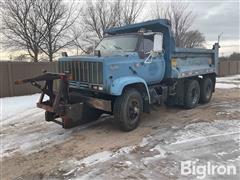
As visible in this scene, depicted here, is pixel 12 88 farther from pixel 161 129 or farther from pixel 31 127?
pixel 161 129

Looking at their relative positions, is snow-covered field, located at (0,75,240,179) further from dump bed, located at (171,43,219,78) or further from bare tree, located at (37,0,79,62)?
bare tree, located at (37,0,79,62)

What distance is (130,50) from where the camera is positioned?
25.3 feet

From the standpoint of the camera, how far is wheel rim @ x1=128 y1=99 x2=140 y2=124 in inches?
286

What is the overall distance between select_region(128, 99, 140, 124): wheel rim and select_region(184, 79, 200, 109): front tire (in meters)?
3.02

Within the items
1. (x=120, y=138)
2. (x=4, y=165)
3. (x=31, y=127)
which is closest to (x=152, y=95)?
(x=120, y=138)

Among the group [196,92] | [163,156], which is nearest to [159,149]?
[163,156]

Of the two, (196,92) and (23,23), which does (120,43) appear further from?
(23,23)

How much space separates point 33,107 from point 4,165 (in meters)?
5.79

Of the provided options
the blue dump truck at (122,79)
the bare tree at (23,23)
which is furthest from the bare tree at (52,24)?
the blue dump truck at (122,79)

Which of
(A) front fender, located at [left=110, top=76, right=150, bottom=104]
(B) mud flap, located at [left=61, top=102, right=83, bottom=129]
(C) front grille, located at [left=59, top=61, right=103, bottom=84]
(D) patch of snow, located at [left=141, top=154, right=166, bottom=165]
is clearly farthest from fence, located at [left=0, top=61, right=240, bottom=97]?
(D) patch of snow, located at [left=141, top=154, right=166, bottom=165]

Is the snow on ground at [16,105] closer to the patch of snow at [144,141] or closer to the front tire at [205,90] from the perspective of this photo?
the patch of snow at [144,141]

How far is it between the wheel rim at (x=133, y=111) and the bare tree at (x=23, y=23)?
14209mm

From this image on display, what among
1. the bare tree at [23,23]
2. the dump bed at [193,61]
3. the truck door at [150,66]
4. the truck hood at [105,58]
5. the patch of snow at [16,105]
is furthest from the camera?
the bare tree at [23,23]

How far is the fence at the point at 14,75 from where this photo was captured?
543 inches
